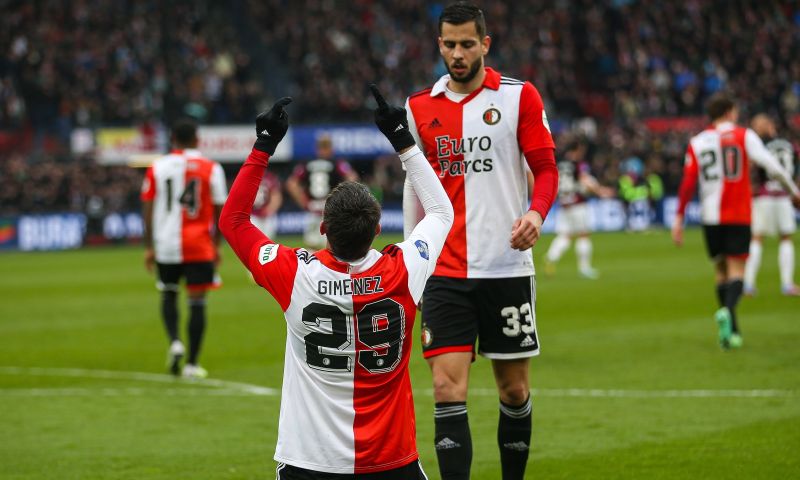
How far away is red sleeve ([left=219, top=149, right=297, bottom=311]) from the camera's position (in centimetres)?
433

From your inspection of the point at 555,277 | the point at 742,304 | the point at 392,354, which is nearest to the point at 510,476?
the point at 392,354

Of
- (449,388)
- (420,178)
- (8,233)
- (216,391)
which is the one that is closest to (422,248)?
(420,178)

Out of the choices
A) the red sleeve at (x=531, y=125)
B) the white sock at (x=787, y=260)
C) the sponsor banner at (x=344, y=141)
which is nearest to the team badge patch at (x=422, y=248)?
the red sleeve at (x=531, y=125)

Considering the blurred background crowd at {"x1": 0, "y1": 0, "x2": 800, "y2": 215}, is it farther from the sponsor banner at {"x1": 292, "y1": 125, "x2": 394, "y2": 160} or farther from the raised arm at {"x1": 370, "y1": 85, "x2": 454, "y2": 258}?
the raised arm at {"x1": 370, "y1": 85, "x2": 454, "y2": 258}

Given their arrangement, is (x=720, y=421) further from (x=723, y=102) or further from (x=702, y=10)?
(x=702, y=10)

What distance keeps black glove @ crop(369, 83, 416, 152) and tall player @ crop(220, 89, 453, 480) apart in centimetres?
12

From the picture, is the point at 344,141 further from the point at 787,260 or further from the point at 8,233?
the point at 787,260

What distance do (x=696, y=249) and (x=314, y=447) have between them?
2419 cm

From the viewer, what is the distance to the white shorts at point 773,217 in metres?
16.7

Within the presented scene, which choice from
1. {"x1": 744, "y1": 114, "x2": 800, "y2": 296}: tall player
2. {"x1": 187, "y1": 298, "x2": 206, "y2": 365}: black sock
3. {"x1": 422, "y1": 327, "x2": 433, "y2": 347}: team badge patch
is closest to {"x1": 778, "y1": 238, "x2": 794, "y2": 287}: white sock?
{"x1": 744, "y1": 114, "x2": 800, "y2": 296}: tall player

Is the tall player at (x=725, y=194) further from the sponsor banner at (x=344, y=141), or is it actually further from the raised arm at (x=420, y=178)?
the sponsor banner at (x=344, y=141)

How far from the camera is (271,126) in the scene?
4.48 metres

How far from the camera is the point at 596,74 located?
44.0m

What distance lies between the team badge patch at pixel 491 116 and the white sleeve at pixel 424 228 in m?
1.14
